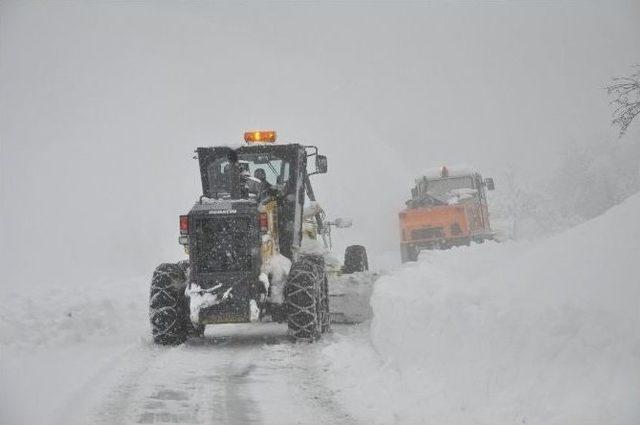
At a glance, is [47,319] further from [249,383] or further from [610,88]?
[610,88]

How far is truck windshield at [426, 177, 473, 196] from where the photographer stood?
23312mm

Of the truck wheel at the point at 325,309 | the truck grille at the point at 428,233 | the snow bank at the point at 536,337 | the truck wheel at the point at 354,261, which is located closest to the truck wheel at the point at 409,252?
the truck grille at the point at 428,233

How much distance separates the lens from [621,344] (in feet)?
15.3

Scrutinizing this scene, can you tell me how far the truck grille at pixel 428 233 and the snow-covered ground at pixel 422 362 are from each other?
1216 centimetres

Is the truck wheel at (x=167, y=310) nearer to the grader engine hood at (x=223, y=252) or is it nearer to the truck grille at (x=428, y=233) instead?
the grader engine hood at (x=223, y=252)

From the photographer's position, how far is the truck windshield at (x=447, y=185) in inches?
918

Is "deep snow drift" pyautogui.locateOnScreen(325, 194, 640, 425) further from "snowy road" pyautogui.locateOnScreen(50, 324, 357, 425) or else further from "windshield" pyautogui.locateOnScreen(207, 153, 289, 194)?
"windshield" pyautogui.locateOnScreen(207, 153, 289, 194)

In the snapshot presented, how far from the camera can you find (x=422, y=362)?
631 centimetres

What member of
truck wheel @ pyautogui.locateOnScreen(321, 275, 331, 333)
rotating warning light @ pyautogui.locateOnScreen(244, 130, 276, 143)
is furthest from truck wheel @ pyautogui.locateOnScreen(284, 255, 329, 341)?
rotating warning light @ pyautogui.locateOnScreen(244, 130, 276, 143)

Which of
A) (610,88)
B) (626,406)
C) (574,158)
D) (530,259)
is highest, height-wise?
(574,158)

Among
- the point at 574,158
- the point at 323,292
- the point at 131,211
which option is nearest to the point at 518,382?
the point at 323,292

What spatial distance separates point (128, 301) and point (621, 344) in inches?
320

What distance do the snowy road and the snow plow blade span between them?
2156 mm

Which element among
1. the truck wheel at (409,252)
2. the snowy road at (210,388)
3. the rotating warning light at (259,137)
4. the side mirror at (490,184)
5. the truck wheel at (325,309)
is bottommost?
the snowy road at (210,388)
